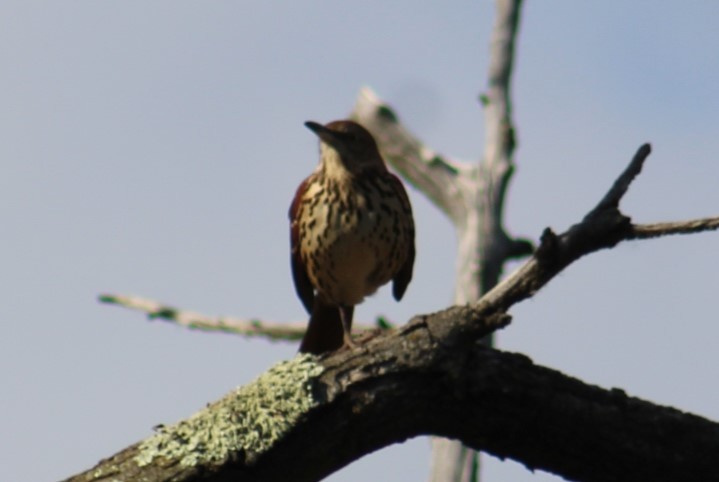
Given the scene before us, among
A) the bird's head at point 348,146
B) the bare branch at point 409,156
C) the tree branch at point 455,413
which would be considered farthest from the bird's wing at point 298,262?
the tree branch at point 455,413

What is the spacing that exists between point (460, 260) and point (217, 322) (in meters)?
1.45

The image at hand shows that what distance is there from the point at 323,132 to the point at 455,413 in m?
3.05

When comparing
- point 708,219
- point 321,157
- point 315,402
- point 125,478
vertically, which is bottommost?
point 125,478

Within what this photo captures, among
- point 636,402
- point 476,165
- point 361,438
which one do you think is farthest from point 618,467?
point 476,165

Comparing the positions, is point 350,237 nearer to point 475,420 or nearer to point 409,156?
point 409,156

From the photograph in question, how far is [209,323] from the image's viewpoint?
7.26 meters

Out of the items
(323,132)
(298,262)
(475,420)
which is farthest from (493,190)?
(475,420)

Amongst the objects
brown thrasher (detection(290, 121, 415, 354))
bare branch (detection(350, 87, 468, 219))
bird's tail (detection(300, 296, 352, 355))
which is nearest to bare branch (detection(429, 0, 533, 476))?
bare branch (detection(350, 87, 468, 219))

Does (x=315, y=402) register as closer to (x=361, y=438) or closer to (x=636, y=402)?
(x=361, y=438)

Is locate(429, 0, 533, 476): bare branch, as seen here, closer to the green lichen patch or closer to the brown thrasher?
the brown thrasher

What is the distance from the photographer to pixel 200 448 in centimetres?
372

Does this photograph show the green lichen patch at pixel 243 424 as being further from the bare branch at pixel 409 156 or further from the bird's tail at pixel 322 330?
the bare branch at pixel 409 156

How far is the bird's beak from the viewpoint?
6703mm

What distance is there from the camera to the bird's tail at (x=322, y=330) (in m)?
6.61
